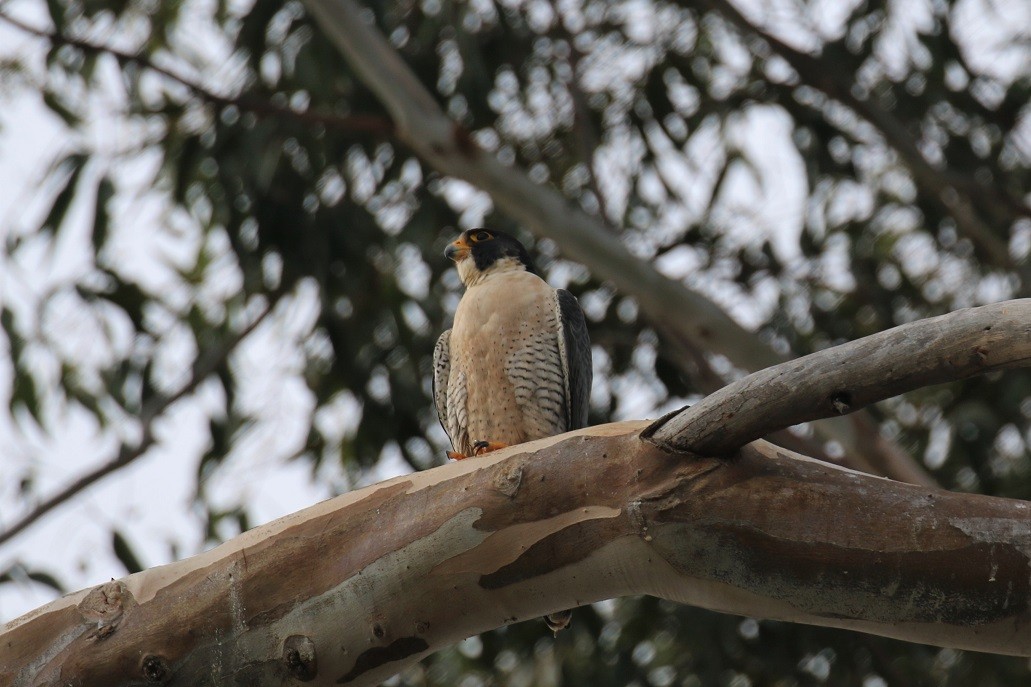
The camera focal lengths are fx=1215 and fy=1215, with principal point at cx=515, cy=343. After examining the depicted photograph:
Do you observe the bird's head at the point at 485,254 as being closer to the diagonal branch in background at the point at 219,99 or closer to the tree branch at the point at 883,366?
the diagonal branch in background at the point at 219,99

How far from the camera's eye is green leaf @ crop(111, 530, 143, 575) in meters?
4.75

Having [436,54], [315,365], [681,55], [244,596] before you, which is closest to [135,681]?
[244,596]

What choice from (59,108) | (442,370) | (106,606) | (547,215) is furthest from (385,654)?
(59,108)

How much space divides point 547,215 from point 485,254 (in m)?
0.65

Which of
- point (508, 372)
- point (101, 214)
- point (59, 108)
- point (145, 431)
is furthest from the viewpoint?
point (59, 108)

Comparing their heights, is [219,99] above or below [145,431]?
above

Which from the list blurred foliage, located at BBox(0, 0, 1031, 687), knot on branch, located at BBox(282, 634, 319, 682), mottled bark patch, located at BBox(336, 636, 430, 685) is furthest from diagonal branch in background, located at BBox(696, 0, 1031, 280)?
knot on branch, located at BBox(282, 634, 319, 682)

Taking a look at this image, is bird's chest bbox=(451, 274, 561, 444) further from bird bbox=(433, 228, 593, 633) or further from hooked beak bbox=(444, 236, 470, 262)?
hooked beak bbox=(444, 236, 470, 262)

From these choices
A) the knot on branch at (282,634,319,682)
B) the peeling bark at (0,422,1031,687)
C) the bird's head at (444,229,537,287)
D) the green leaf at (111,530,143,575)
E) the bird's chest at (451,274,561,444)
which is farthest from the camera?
the green leaf at (111,530,143,575)

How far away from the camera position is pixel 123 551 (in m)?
4.76

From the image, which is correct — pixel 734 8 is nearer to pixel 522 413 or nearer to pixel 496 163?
pixel 496 163

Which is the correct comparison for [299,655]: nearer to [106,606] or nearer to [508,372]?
[106,606]

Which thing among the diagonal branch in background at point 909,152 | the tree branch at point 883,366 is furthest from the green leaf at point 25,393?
the tree branch at point 883,366

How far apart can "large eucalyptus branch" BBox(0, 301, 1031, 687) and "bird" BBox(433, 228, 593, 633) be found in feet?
4.22
